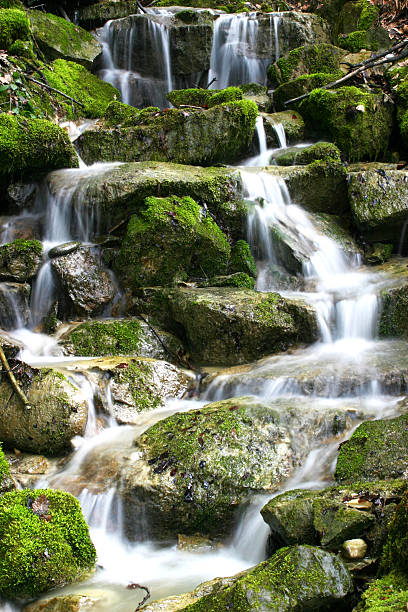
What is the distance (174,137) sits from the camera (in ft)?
30.0

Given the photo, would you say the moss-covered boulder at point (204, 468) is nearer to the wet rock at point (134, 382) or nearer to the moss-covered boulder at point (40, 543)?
the moss-covered boulder at point (40, 543)

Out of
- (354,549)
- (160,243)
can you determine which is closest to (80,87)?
(160,243)

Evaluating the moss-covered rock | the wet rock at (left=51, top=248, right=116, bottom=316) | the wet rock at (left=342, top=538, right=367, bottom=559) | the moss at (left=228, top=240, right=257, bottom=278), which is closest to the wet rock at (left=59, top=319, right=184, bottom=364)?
the wet rock at (left=51, top=248, right=116, bottom=316)

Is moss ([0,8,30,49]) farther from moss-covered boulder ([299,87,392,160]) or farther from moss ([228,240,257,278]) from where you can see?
moss ([228,240,257,278])

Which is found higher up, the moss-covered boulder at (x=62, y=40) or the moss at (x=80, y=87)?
the moss-covered boulder at (x=62, y=40)

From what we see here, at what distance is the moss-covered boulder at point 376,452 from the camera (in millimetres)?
3738

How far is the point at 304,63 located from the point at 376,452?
12644 mm

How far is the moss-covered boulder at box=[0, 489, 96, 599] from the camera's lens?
333 cm

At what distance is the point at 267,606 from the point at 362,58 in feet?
48.9

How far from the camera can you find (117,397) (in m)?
5.55

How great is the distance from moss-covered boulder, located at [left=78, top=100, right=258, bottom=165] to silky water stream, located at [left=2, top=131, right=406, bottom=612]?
2.01ft

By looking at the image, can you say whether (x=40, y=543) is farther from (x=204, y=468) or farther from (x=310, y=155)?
(x=310, y=155)

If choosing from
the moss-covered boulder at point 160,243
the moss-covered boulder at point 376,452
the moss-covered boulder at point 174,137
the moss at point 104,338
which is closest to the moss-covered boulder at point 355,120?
the moss-covered boulder at point 174,137

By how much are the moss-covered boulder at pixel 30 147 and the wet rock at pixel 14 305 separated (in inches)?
89.6
